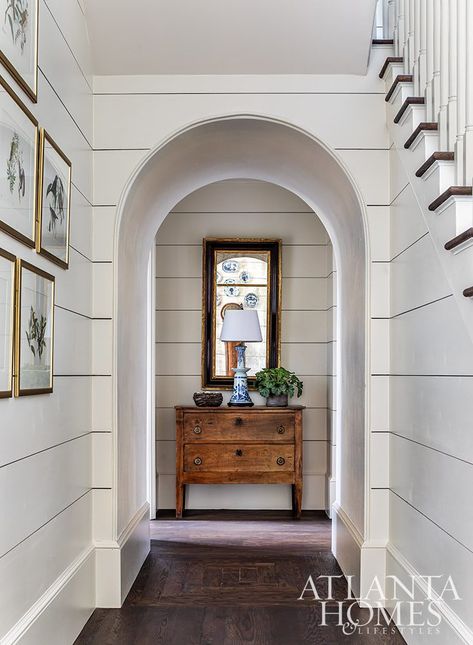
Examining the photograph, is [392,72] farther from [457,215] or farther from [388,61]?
[457,215]

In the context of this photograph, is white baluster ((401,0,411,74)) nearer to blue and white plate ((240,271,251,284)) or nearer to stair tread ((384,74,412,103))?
stair tread ((384,74,412,103))

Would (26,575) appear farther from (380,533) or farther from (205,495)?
(205,495)

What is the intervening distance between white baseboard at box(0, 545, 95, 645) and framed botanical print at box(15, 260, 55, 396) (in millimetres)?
677

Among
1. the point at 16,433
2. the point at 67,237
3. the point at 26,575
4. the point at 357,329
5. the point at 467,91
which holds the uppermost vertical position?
the point at 467,91

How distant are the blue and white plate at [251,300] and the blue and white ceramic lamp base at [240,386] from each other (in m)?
0.37

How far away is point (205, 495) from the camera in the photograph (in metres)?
5.07

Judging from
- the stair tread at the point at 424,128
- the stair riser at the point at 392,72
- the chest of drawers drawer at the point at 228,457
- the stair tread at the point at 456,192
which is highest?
the stair riser at the point at 392,72

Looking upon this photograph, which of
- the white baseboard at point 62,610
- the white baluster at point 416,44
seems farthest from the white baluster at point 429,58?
the white baseboard at point 62,610

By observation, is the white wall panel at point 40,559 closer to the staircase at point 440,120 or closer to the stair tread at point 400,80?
the staircase at point 440,120

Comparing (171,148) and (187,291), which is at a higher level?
(171,148)

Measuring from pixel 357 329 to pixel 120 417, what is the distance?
3.87ft

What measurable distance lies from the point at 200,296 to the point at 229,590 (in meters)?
2.37

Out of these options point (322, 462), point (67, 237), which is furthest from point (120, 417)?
point (322, 462)

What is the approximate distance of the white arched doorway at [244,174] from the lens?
3.13 meters
